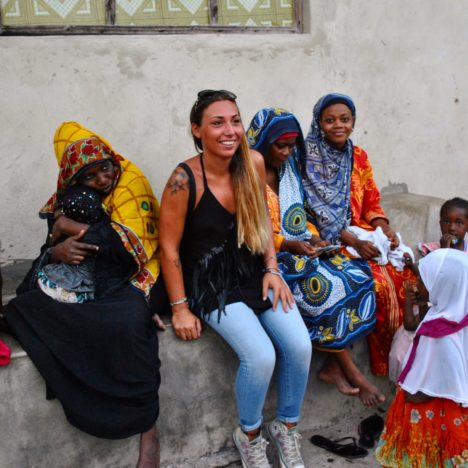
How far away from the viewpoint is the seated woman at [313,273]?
356 cm

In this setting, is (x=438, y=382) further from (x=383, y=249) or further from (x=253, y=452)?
(x=383, y=249)

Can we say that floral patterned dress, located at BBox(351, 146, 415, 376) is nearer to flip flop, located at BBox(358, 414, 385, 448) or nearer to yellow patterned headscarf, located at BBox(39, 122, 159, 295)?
flip flop, located at BBox(358, 414, 385, 448)

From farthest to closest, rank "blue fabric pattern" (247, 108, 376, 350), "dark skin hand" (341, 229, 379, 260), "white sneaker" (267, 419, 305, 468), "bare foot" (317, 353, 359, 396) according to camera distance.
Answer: "dark skin hand" (341, 229, 379, 260)
"bare foot" (317, 353, 359, 396)
"blue fabric pattern" (247, 108, 376, 350)
"white sneaker" (267, 419, 305, 468)

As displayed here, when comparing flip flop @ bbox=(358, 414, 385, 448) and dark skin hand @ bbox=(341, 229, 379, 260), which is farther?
dark skin hand @ bbox=(341, 229, 379, 260)

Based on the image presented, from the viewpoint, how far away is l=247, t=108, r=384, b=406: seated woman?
140 inches

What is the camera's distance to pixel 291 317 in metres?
3.32

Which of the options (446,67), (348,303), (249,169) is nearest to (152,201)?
(249,169)

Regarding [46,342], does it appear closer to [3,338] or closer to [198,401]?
[3,338]

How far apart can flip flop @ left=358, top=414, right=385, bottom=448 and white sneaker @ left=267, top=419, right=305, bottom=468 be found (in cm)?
50

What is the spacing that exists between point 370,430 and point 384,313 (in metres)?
0.66

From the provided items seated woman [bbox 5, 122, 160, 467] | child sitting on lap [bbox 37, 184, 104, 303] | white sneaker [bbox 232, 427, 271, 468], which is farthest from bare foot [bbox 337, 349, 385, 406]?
child sitting on lap [bbox 37, 184, 104, 303]

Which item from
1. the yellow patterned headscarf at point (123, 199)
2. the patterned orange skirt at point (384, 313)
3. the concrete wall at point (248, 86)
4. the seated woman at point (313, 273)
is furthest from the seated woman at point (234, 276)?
the concrete wall at point (248, 86)

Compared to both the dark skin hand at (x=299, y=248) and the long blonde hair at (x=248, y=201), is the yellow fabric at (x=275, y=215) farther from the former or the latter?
the long blonde hair at (x=248, y=201)

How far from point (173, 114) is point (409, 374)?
2.48 meters
